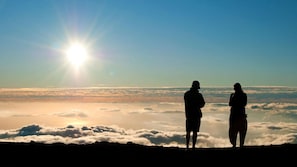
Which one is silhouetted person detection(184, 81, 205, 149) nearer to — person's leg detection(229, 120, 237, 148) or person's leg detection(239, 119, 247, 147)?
person's leg detection(229, 120, 237, 148)

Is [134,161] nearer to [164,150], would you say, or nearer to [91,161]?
[91,161]

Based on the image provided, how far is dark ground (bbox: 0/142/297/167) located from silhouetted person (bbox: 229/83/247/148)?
72cm

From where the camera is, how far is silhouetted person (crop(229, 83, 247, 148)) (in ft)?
53.8

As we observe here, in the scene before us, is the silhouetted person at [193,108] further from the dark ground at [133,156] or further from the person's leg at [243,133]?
the person's leg at [243,133]

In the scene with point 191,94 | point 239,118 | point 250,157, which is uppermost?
point 191,94

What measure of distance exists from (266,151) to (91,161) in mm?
7068

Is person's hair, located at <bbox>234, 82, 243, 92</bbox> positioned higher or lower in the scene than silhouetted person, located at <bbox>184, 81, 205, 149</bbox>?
higher

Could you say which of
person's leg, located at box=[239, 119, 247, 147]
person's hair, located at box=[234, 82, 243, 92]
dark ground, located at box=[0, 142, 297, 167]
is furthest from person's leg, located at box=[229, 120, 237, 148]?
person's hair, located at box=[234, 82, 243, 92]

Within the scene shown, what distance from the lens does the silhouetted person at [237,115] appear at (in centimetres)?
1641

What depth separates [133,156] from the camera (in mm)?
14812

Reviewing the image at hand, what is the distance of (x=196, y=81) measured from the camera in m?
16.3

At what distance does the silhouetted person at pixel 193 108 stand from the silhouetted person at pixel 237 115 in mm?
1258

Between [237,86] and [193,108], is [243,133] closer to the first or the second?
[237,86]

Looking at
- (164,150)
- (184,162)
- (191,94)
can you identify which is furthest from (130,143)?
(184,162)
